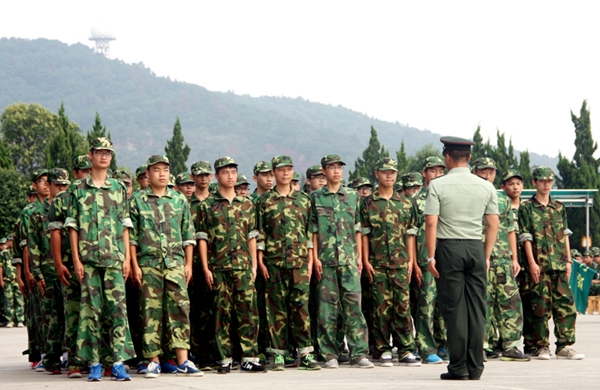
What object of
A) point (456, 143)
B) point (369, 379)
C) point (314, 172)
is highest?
point (456, 143)

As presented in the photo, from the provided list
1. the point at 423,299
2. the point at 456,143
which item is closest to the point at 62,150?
the point at 423,299

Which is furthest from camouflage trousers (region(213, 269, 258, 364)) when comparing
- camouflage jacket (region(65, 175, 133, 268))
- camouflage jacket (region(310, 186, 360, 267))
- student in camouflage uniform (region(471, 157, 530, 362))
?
student in camouflage uniform (region(471, 157, 530, 362))

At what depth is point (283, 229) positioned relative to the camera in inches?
435

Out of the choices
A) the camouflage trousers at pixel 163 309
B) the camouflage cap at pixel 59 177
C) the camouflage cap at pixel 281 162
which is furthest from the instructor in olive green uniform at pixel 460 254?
the camouflage cap at pixel 59 177

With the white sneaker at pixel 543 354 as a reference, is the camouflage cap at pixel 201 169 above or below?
above

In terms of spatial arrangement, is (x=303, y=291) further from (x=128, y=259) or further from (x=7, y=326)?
A: (x=7, y=326)

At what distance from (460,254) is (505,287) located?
10.1 ft

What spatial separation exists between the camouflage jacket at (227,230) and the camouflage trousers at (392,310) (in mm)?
1650

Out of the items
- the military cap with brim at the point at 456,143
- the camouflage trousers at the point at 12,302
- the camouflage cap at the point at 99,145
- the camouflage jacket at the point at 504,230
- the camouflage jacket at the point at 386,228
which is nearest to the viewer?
the military cap with brim at the point at 456,143

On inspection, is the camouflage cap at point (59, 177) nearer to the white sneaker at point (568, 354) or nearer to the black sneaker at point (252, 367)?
the black sneaker at point (252, 367)

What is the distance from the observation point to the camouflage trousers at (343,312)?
11.1 metres

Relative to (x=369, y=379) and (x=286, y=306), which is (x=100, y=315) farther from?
(x=369, y=379)

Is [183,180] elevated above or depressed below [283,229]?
above

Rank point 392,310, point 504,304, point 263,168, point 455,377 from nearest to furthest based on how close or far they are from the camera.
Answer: point 455,377
point 392,310
point 504,304
point 263,168
